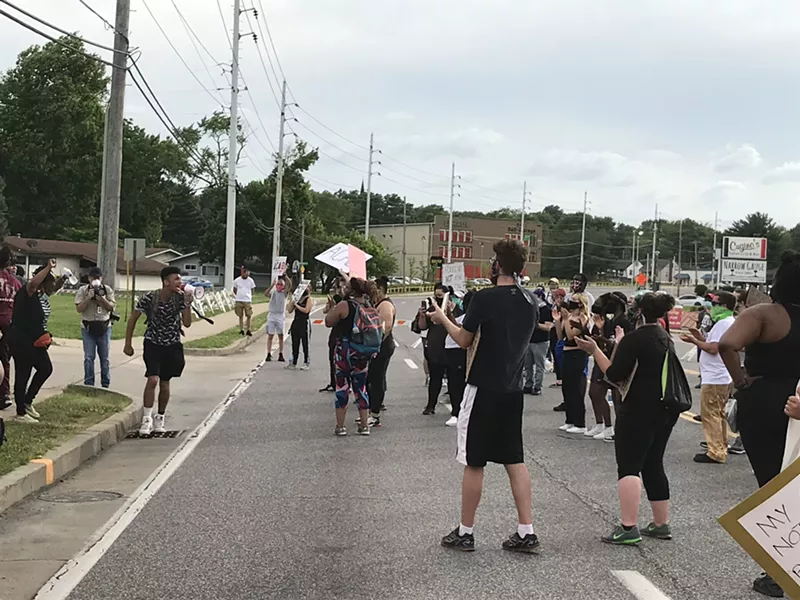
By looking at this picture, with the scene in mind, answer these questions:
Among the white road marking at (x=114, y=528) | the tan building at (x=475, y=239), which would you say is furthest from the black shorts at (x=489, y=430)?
the tan building at (x=475, y=239)

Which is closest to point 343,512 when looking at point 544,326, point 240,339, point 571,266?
point 544,326

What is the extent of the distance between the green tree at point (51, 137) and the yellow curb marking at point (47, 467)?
75478 millimetres

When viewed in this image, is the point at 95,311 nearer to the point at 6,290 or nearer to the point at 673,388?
the point at 6,290

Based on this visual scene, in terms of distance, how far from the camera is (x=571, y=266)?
483ft

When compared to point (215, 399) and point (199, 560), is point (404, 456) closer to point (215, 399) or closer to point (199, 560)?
point (199, 560)

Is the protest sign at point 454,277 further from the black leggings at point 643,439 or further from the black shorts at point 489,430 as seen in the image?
the black shorts at point 489,430

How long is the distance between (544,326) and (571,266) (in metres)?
137

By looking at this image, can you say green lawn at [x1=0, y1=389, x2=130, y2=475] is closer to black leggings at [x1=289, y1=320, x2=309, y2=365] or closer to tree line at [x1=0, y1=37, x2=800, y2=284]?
black leggings at [x1=289, y1=320, x2=309, y2=365]

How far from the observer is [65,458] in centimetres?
802

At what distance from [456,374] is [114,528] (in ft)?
18.8

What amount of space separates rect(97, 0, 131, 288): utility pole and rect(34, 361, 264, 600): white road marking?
488cm

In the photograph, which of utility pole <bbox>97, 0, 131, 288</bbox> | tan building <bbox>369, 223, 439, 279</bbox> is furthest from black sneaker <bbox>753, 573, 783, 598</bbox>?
tan building <bbox>369, 223, 439, 279</bbox>

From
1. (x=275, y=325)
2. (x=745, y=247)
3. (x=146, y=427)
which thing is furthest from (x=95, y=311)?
(x=745, y=247)

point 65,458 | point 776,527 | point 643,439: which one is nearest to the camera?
point 776,527
